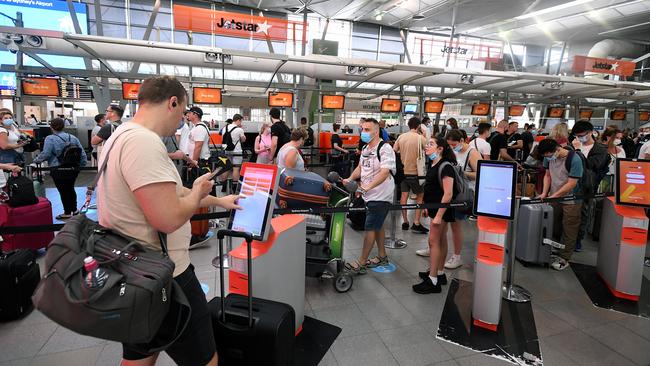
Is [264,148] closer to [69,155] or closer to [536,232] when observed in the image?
[69,155]

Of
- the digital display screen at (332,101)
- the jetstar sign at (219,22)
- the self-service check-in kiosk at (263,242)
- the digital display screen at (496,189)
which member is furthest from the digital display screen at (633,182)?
the digital display screen at (332,101)

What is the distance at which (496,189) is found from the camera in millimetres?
3021

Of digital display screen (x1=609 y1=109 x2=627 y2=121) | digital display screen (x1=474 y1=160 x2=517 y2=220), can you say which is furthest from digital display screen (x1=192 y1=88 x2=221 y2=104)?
digital display screen (x1=609 y1=109 x2=627 y2=121)

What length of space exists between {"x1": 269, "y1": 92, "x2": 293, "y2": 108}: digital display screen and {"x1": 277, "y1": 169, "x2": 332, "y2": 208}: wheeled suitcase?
26.4 ft

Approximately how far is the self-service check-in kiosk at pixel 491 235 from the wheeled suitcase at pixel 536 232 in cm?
181

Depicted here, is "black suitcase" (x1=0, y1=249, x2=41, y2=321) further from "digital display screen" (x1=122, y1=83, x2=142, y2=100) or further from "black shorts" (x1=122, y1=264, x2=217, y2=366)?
"digital display screen" (x1=122, y1=83, x2=142, y2=100)

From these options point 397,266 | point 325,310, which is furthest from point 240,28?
point 325,310

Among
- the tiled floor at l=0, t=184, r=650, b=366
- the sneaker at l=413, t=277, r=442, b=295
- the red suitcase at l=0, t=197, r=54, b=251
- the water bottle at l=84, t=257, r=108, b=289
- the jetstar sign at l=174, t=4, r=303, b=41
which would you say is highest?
the jetstar sign at l=174, t=4, r=303, b=41

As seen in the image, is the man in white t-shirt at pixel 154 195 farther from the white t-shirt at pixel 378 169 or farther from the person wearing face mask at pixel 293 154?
the person wearing face mask at pixel 293 154

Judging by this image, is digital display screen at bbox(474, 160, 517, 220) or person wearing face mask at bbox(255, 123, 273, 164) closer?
digital display screen at bbox(474, 160, 517, 220)

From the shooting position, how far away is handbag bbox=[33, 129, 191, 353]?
1086mm

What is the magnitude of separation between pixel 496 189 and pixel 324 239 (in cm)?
172

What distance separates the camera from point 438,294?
369 centimetres

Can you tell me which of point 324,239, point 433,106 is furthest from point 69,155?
point 433,106
